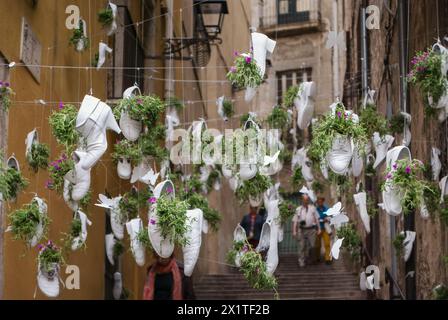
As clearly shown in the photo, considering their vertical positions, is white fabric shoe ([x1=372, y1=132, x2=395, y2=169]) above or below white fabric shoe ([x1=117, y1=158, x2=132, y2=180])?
above

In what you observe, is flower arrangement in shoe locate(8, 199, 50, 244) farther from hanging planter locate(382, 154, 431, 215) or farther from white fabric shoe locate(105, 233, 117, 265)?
white fabric shoe locate(105, 233, 117, 265)

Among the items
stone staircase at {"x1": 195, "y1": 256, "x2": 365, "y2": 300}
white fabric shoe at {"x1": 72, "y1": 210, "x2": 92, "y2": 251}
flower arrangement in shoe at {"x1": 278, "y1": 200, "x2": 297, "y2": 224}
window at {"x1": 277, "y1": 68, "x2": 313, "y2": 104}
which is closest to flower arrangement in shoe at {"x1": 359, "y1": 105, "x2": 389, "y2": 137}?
flower arrangement in shoe at {"x1": 278, "y1": 200, "x2": 297, "y2": 224}

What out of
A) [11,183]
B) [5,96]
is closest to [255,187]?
[11,183]

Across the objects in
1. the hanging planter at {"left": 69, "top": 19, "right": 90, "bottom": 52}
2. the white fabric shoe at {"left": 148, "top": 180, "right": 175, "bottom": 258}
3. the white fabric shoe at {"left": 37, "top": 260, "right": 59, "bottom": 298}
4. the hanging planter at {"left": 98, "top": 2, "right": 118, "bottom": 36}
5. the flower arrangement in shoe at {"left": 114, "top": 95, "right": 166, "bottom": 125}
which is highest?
the hanging planter at {"left": 98, "top": 2, "right": 118, "bottom": 36}

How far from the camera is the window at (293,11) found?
26.1 m

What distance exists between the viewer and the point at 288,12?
26.4 metres

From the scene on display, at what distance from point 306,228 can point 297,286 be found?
57.7 inches

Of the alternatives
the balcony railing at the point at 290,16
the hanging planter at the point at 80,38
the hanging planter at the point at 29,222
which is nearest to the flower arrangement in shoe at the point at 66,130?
the hanging planter at the point at 29,222

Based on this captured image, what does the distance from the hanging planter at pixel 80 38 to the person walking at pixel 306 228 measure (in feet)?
22.1

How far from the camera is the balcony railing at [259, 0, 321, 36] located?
84.8ft

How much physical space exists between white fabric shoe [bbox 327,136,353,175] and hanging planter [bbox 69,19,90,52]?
3.39 meters

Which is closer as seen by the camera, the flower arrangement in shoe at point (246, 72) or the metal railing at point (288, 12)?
the flower arrangement in shoe at point (246, 72)

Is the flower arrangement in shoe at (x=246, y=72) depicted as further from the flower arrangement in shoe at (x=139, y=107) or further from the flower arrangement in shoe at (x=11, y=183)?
the flower arrangement in shoe at (x=11, y=183)
